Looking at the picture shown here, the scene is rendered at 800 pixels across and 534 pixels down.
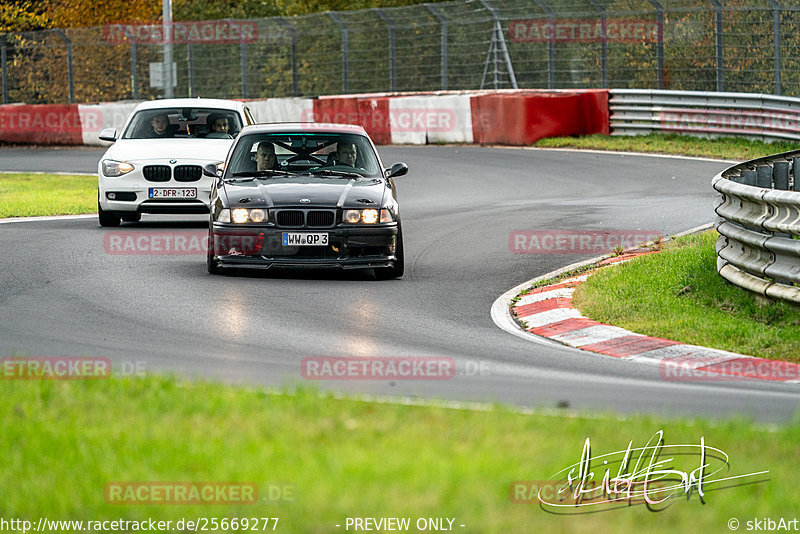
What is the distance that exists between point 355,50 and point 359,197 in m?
24.0

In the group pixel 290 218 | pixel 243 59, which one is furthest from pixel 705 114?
pixel 290 218

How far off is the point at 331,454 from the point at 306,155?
789 cm

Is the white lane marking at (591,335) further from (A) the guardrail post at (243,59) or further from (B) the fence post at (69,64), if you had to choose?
(B) the fence post at (69,64)

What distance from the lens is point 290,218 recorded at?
12.1 metres

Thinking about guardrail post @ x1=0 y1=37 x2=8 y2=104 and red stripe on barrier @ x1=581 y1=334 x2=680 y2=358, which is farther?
guardrail post @ x1=0 y1=37 x2=8 y2=104

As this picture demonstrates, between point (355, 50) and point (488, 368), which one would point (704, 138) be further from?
point (488, 368)

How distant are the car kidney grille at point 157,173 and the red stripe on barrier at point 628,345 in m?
8.16

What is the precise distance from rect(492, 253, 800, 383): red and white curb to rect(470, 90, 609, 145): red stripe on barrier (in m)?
17.8

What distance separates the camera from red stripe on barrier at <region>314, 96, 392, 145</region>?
31.8 meters

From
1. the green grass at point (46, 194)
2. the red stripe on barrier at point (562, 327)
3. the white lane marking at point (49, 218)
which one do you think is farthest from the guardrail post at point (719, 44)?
the red stripe on barrier at point (562, 327)

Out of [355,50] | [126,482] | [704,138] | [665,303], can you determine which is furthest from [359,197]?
[355,50]

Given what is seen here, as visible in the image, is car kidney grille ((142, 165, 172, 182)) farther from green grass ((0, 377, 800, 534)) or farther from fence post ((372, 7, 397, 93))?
fence post ((372, 7, 397, 93))

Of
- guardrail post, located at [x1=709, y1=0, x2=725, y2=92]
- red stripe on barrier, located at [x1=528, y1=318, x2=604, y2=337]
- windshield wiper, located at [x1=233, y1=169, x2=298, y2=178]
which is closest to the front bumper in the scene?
windshield wiper, located at [x1=233, y1=169, x2=298, y2=178]

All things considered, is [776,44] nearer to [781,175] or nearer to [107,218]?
[781,175]
